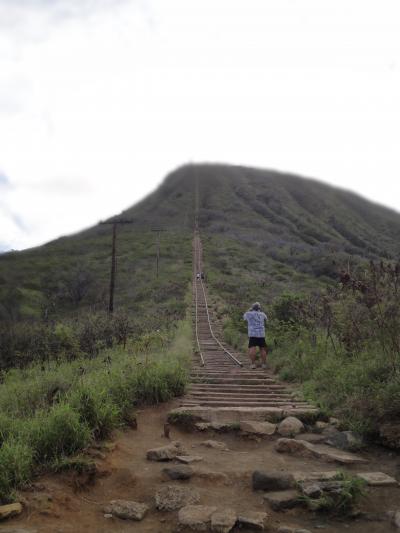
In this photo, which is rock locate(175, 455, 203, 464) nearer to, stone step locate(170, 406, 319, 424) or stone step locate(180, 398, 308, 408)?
stone step locate(170, 406, 319, 424)

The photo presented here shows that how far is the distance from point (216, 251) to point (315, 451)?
167ft

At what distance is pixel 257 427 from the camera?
6504 mm

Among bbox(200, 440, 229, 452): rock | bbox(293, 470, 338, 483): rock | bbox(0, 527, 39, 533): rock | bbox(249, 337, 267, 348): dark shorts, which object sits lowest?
bbox(200, 440, 229, 452): rock

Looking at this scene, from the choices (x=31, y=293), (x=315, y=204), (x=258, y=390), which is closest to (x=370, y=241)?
(x=315, y=204)

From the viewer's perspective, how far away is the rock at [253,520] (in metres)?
3.89

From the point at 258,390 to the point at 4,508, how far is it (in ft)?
18.5

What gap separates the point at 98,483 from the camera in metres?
4.71

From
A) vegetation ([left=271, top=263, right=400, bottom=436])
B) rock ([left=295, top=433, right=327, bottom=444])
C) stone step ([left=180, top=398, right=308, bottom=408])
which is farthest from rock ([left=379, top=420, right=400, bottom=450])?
stone step ([left=180, top=398, right=308, bottom=408])

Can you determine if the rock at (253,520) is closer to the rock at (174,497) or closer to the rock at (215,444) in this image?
the rock at (174,497)

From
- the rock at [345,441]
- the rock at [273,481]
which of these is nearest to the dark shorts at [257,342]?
the rock at [345,441]

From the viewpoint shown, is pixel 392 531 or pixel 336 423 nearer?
pixel 392 531

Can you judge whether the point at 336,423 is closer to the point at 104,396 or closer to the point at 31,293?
the point at 104,396

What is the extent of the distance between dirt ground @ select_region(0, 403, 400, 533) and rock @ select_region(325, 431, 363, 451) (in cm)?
20

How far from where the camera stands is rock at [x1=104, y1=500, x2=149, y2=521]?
4.10 meters
